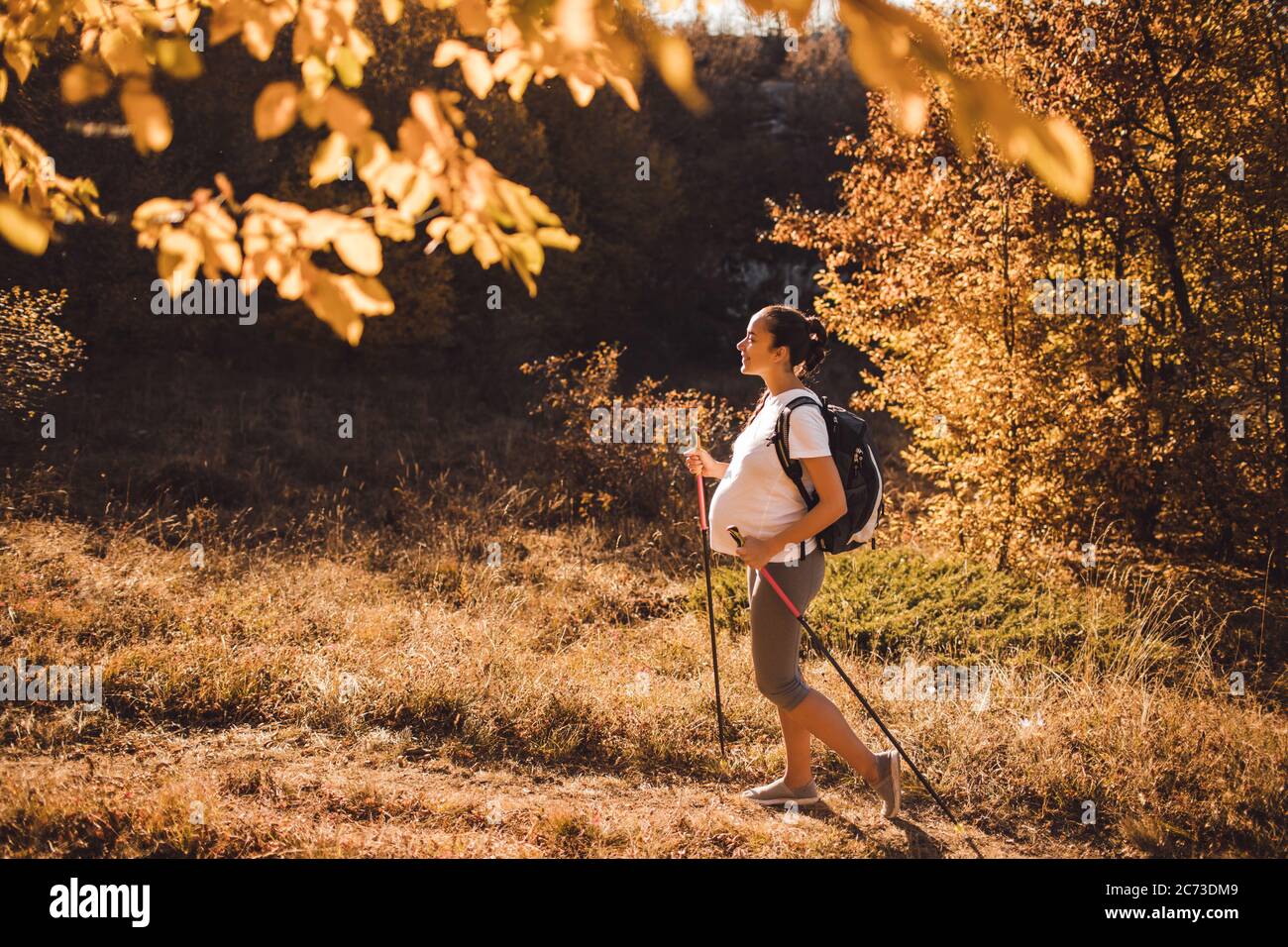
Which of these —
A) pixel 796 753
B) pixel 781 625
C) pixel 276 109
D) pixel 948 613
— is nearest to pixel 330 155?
pixel 276 109

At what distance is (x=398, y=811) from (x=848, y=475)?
2.51 metres

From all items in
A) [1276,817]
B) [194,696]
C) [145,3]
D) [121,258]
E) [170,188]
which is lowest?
[1276,817]

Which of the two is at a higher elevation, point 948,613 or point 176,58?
point 176,58

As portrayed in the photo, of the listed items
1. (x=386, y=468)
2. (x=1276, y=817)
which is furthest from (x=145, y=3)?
(x=386, y=468)

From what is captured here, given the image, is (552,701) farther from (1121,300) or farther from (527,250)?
(1121,300)

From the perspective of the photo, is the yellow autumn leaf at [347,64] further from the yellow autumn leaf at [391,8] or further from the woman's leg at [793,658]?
the woman's leg at [793,658]

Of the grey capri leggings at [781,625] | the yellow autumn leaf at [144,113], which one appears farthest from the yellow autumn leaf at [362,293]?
the grey capri leggings at [781,625]

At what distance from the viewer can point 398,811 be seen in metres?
4.02

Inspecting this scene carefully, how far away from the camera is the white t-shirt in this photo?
3498 mm

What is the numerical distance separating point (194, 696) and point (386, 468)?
7323 millimetres

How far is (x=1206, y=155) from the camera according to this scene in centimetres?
754

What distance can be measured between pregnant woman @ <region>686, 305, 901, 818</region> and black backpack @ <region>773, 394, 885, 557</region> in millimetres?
44

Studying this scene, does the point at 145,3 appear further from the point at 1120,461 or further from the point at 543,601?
the point at 1120,461

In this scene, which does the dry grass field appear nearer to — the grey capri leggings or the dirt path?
the dirt path
